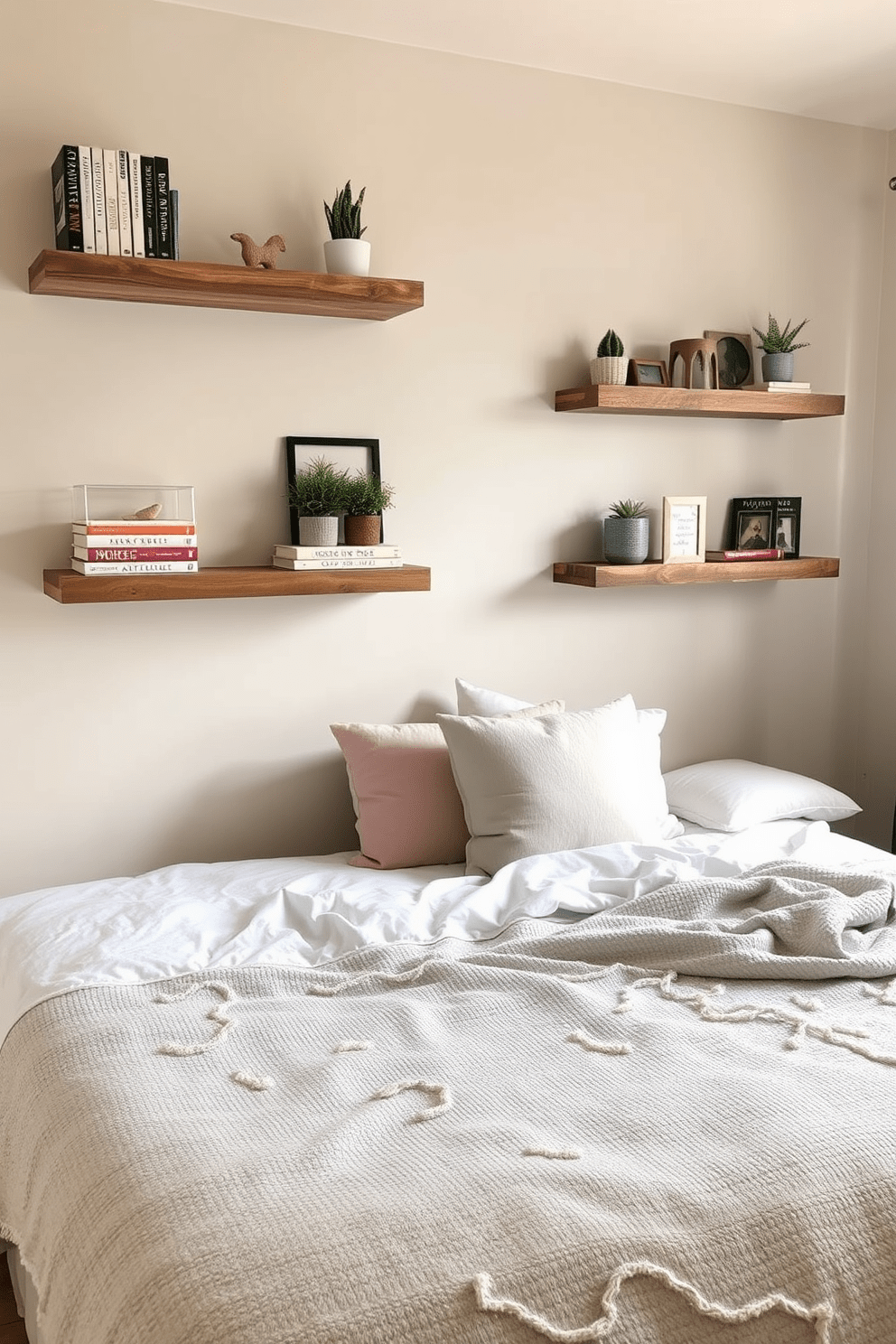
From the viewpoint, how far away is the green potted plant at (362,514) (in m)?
2.75

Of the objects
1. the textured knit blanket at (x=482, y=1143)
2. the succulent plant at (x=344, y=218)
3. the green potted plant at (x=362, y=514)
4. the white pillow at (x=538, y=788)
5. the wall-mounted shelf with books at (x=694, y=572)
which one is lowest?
the textured knit blanket at (x=482, y=1143)

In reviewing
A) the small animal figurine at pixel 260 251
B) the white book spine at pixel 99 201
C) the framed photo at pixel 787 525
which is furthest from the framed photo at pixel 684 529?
the white book spine at pixel 99 201

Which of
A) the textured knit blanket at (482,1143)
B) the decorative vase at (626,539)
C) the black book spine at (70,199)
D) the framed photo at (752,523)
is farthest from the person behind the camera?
the framed photo at (752,523)

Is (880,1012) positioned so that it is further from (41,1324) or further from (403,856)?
(41,1324)

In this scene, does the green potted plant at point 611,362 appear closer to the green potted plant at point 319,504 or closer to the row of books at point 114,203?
the green potted plant at point 319,504

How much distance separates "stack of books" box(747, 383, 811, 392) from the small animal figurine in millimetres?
1418

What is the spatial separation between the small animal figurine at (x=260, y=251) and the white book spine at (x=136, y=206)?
22 centimetres

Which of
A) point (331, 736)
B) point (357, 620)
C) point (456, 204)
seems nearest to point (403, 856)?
point (331, 736)

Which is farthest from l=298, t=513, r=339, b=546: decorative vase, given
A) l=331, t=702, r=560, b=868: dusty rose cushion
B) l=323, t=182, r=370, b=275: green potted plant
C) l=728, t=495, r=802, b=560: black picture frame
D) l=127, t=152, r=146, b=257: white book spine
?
l=728, t=495, r=802, b=560: black picture frame

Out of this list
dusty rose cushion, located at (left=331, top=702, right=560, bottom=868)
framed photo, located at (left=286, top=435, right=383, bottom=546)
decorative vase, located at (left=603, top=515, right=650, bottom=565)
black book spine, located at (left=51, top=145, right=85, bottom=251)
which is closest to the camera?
black book spine, located at (left=51, top=145, right=85, bottom=251)

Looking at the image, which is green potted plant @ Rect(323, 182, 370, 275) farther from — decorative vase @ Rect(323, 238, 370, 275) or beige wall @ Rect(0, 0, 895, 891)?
beige wall @ Rect(0, 0, 895, 891)

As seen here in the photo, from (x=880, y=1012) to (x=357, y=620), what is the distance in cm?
159

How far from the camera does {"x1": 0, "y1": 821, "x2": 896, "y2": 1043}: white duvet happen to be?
209cm

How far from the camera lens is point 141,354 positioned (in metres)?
2.64
